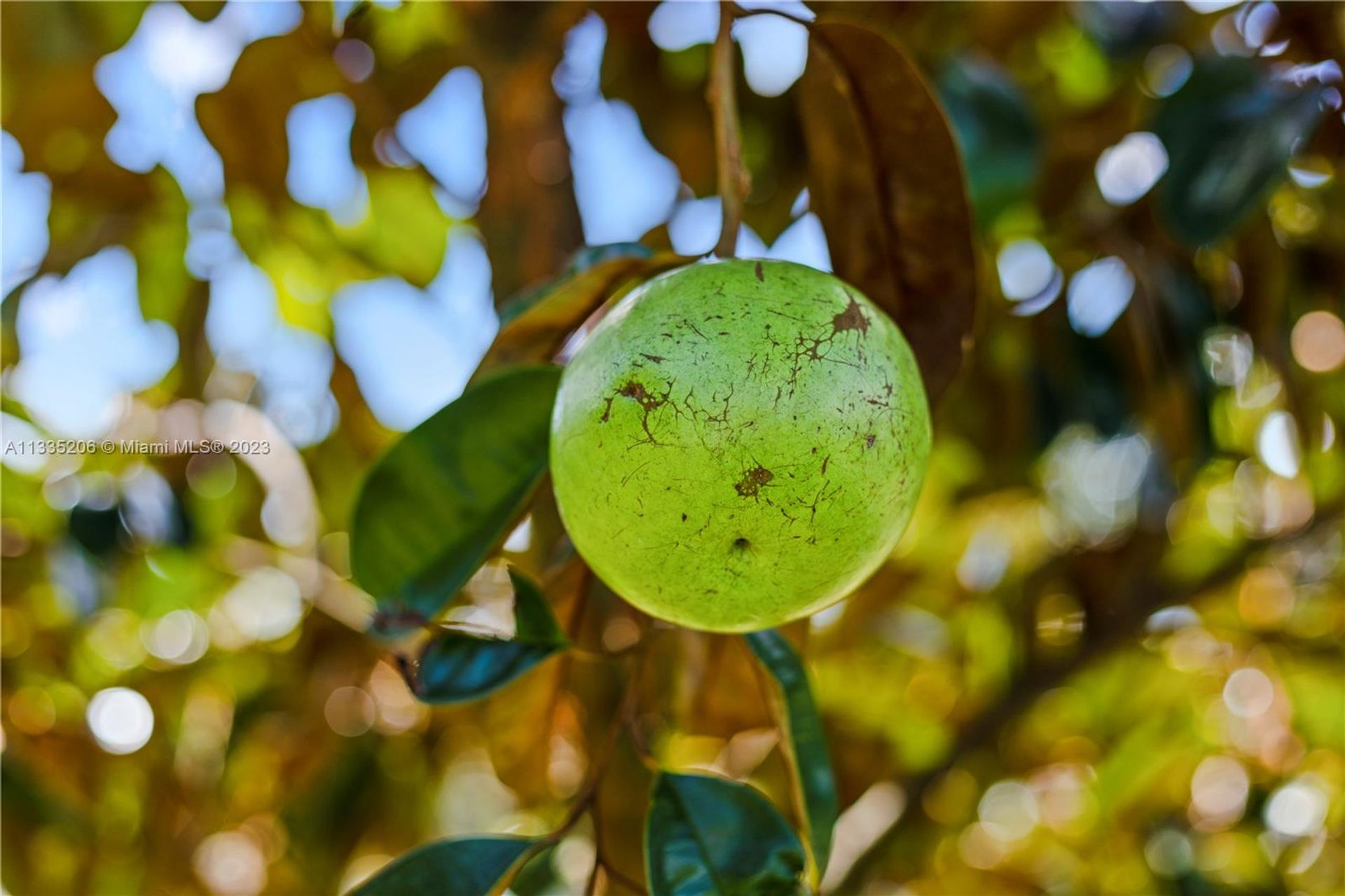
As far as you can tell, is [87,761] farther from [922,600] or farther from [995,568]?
[995,568]

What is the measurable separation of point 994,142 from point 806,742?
67 cm

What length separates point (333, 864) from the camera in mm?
1842

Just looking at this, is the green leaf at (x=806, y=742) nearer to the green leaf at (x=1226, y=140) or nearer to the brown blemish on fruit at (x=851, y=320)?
the brown blemish on fruit at (x=851, y=320)

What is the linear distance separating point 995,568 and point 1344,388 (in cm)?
70

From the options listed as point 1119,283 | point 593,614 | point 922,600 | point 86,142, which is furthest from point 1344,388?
point 86,142

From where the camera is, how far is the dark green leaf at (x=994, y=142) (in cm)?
112

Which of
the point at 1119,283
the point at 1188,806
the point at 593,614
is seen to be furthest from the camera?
the point at 1188,806

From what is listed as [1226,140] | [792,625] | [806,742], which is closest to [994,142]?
[1226,140]

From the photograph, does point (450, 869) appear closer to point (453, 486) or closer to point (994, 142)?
point (453, 486)

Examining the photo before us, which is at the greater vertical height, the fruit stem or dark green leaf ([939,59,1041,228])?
the fruit stem

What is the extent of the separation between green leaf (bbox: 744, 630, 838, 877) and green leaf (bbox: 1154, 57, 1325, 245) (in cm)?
72

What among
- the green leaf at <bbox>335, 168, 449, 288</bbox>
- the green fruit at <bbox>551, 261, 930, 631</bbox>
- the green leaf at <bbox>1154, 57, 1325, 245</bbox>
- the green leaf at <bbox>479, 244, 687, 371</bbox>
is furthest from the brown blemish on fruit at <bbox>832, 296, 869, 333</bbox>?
the green leaf at <bbox>335, 168, 449, 288</bbox>

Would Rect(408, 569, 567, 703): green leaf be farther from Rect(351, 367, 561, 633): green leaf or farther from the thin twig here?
the thin twig

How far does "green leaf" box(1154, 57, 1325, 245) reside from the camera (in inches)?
45.8
